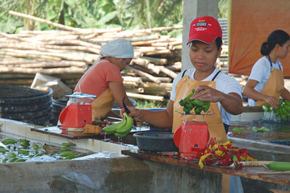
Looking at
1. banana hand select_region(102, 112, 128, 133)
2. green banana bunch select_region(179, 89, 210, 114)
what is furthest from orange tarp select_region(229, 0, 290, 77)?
green banana bunch select_region(179, 89, 210, 114)

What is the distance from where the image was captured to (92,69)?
184 inches

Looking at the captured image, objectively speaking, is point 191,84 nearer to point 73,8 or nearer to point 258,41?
point 258,41

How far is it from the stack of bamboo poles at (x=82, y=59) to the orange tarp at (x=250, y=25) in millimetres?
4013

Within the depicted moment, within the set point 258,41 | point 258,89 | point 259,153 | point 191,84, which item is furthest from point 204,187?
point 258,41

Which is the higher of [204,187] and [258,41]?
[258,41]

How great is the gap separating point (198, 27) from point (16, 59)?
9.88 metres

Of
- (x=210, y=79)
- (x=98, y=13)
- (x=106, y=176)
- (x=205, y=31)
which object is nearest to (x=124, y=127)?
(x=106, y=176)

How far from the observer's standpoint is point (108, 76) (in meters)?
4.58

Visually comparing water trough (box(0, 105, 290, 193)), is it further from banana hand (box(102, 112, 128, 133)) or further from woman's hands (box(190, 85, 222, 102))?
woman's hands (box(190, 85, 222, 102))

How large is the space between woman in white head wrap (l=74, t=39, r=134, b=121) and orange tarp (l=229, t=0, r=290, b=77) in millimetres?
3900

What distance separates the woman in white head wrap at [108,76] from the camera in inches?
181

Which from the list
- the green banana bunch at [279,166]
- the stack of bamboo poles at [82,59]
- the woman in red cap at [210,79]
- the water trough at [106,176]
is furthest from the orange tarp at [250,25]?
the green banana bunch at [279,166]

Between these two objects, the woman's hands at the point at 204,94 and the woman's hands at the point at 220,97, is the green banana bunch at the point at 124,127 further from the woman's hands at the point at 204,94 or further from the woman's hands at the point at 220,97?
the woman's hands at the point at 204,94

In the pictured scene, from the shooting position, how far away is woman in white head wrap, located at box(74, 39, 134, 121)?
459 centimetres
